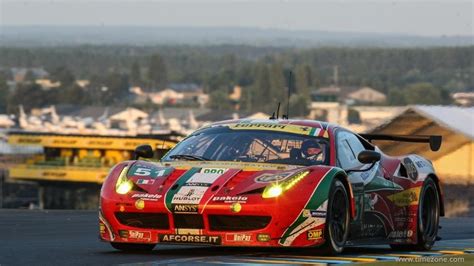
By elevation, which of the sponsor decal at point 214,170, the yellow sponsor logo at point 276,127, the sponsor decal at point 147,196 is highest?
the yellow sponsor logo at point 276,127

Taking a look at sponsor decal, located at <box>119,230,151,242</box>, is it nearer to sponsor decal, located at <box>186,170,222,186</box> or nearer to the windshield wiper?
sponsor decal, located at <box>186,170,222,186</box>

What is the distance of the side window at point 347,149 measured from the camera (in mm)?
11641

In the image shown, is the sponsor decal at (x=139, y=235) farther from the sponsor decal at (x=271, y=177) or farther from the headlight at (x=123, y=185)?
the sponsor decal at (x=271, y=177)

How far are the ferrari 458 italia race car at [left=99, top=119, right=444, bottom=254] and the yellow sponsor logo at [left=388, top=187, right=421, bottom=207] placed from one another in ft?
0.07

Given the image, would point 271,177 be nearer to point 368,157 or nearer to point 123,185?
point 123,185

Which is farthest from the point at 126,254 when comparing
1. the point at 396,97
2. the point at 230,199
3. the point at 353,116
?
the point at 396,97

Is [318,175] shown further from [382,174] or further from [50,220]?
[50,220]

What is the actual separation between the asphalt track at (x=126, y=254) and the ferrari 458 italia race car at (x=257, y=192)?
0.54 ft

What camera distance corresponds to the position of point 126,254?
35.6 feet

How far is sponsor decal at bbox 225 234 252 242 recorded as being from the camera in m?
10.5

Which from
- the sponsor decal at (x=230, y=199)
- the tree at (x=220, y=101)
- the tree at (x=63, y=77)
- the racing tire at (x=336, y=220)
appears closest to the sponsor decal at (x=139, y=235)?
the sponsor decal at (x=230, y=199)

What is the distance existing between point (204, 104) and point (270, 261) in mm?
184056

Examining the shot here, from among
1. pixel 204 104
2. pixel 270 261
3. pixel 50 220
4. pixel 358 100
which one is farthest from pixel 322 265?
pixel 204 104

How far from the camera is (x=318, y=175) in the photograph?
10.8m
